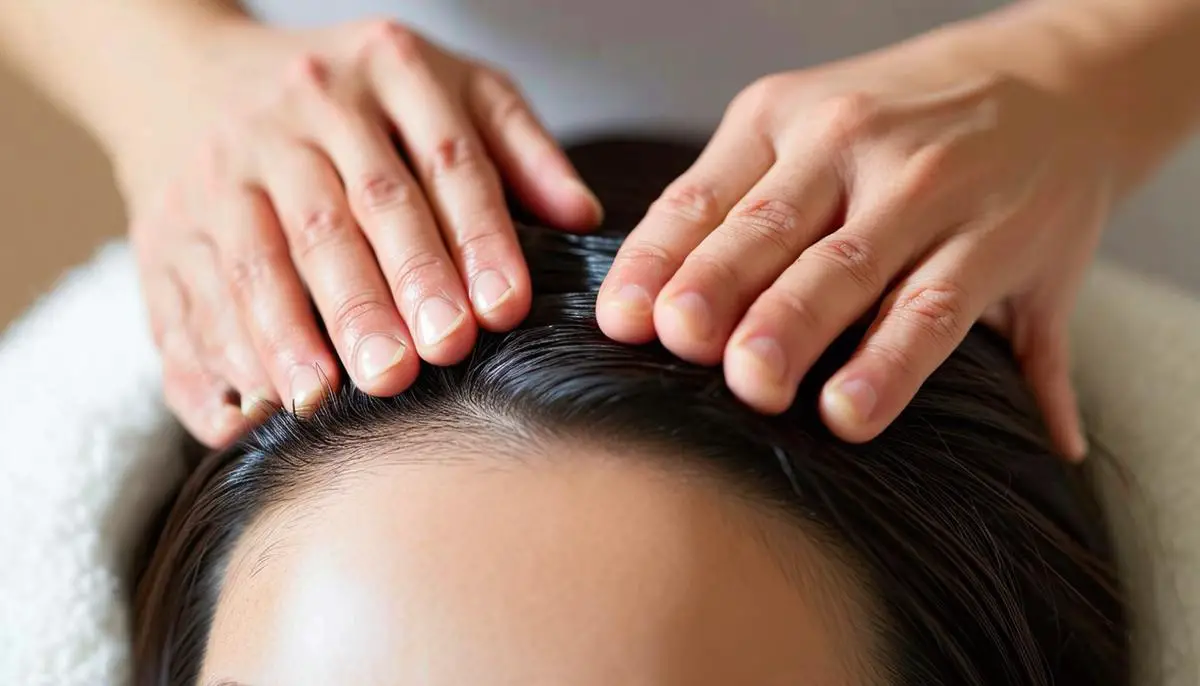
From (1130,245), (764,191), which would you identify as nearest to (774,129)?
(764,191)

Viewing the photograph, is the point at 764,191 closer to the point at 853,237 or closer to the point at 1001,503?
the point at 853,237

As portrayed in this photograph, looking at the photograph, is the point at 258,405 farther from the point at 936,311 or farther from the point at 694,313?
the point at 936,311

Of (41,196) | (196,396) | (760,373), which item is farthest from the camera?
(41,196)

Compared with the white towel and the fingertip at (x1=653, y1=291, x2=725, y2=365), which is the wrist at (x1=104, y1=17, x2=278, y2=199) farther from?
the fingertip at (x1=653, y1=291, x2=725, y2=365)

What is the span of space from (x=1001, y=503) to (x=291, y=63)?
0.56m

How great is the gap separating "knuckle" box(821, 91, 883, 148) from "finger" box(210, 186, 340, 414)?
13.0 inches

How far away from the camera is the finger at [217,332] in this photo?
680 millimetres

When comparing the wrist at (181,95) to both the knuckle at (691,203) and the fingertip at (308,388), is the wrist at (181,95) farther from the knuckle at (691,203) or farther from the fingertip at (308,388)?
the knuckle at (691,203)

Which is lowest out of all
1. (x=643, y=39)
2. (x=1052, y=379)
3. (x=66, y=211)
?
(x=66, y=211)

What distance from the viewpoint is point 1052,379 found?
75 cm

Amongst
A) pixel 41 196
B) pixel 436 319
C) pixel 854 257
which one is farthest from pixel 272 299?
pixel 41 196

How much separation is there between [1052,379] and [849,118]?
0.26m

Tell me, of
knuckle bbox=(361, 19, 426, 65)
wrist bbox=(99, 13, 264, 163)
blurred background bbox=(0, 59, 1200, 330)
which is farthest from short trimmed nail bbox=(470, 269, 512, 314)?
blurred background bbox=(0, 59, 1200, 330)

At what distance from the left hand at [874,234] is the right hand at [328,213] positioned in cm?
10
